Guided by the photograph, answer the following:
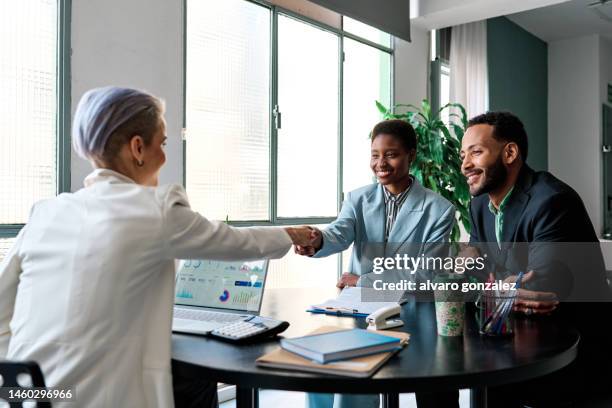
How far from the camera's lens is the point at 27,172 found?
2.51 m

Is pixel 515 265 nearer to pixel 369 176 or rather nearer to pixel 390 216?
pixel 390 216

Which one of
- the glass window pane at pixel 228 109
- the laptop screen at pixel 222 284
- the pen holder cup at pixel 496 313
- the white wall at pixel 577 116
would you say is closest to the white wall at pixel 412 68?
the glass window pane at pixel 228 109

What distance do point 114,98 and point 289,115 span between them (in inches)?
108

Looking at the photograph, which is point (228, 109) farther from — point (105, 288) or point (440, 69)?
point (440, 69)

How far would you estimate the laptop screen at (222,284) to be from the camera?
1639mm

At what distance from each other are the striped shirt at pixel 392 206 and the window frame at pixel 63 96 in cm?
150

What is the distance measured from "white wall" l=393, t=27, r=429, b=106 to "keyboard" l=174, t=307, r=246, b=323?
11.9 feet

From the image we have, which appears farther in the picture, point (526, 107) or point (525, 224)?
point (526, 107)

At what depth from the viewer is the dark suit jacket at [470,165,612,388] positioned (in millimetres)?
1721

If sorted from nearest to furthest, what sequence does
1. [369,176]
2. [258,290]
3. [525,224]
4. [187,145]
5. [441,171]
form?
[258,290], [525,224], [187,145], [441,171], [369,176]

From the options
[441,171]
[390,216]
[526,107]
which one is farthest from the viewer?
[526,107]

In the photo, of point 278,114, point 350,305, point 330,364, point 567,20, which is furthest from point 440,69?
point 330,364

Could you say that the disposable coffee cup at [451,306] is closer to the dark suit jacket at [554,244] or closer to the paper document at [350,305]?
the paper document at [350,305]

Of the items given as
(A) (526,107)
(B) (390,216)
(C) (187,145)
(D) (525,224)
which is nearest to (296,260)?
(C) (187,145)
